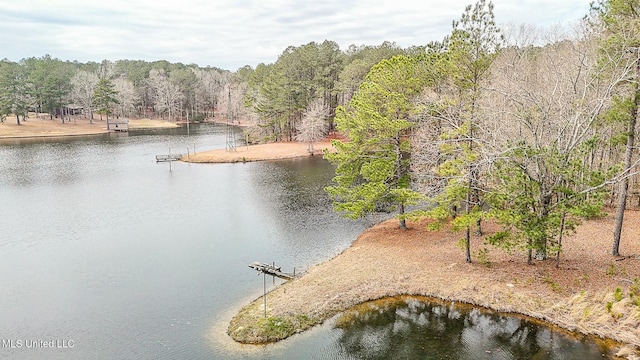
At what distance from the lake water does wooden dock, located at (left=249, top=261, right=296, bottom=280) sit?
1.57 feet

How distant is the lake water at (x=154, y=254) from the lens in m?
15.2

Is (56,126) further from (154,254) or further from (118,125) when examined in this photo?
(154,254)

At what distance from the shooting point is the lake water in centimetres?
1516

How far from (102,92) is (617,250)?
86159 millimetres

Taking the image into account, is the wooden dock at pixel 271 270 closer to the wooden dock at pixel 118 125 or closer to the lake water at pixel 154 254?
the lake water at pixel 154 254

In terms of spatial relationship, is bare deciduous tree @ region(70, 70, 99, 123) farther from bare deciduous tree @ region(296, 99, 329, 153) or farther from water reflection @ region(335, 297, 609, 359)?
water reflection @ region(335, 297, 609, 359)

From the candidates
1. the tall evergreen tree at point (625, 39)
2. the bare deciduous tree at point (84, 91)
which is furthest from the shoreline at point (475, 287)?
the bare deciduous tree at point (84, 91)

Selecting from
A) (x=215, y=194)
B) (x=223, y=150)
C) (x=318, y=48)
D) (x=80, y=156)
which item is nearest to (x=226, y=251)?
(x=215, y=194)

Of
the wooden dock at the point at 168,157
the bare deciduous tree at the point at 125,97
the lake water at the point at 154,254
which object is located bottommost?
the lake water at the point at 154,254

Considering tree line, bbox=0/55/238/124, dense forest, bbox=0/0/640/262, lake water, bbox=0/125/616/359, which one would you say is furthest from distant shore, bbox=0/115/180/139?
dense forest, bbox=0/0/640/262

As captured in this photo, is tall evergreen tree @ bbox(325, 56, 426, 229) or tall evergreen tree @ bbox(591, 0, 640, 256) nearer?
tall evergreen tree @ bbox(591, 0, 640, 256)

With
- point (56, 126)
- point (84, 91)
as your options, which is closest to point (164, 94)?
point (84, 91)

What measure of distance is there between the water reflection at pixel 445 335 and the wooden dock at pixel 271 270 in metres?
4.29

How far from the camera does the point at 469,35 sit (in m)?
19.9
